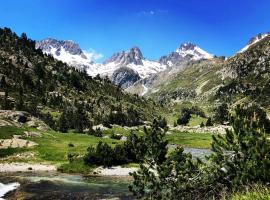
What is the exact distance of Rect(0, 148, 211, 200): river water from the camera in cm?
5450

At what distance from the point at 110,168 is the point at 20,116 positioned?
232 ft

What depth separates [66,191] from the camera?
58.0 m

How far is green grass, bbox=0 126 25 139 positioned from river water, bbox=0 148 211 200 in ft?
107

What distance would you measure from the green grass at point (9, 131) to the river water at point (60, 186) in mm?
32689

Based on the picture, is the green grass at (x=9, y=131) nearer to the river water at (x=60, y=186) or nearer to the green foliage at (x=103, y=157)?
the green foliage at (x=103, y=157)

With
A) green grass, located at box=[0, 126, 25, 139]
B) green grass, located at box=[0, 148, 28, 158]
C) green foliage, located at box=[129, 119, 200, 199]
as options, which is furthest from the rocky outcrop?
green foliage, located at box=[129, 119, 200, 199]

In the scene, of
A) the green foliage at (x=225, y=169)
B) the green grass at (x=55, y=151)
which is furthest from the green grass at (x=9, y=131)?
the green foliage at (x=225, y=169)

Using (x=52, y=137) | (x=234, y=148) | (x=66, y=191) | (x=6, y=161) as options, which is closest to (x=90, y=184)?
(x=66, y=191)

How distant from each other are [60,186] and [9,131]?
183ft

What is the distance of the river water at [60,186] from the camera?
54.5m

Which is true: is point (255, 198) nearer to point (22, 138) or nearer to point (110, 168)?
point (110, 168)

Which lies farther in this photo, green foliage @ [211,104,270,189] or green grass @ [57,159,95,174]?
green grass @ [57,159,95,174]

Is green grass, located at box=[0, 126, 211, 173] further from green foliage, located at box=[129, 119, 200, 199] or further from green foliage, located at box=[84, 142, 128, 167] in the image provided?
green foliage, located at box=[129, 119, 200, 199]

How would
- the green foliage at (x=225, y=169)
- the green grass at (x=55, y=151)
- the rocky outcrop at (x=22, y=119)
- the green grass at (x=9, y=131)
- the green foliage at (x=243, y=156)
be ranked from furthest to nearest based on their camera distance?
the rocky outcrop at (x=22, y=119) → the green grass at (x=9, y=131) → the green grass at (x=55, y=151) → the green foliage at (x=225, y=169) → the green foliage at (x=243, y=156)
